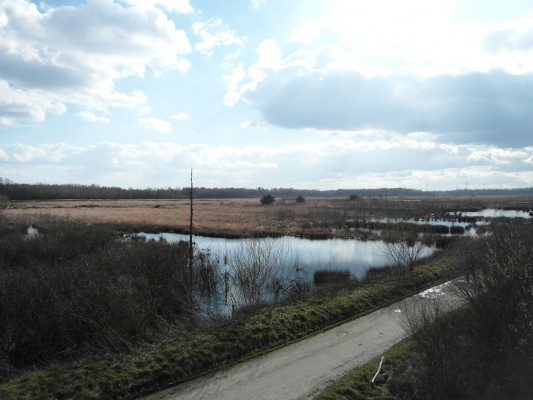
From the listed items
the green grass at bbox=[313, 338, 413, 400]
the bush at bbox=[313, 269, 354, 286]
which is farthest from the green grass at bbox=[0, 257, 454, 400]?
the bush at bbox=[313, 269, 354, 286]

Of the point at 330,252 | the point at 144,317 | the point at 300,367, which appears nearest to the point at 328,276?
the point at 330,252

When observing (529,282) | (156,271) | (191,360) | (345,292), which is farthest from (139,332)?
(529,282)

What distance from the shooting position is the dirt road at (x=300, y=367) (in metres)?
9.09

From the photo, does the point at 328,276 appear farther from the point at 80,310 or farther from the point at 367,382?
the point at 367,382

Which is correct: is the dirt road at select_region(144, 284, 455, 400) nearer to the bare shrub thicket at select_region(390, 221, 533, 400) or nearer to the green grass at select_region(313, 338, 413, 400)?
the green grass at select_region(313, 338, 413, 400)

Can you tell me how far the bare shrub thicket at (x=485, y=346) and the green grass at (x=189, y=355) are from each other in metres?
4.31

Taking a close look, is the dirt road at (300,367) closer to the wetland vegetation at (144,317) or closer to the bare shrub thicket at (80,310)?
the wetland vegetation at (144,317)

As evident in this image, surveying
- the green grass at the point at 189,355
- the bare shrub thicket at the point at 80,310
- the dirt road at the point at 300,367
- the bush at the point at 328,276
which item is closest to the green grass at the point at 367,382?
the dirt road at the point at 300,367

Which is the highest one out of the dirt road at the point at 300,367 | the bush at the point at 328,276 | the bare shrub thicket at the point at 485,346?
the bare shrub thicket at the point at 485,346

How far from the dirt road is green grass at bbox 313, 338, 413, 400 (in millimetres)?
272

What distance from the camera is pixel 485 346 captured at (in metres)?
8.62

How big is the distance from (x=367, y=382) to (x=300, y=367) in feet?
5.64

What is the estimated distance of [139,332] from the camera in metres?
13.2

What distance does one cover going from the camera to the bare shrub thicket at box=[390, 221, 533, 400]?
7871 mm
